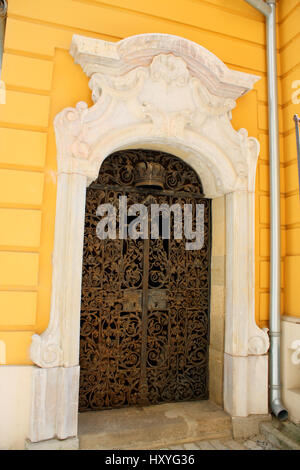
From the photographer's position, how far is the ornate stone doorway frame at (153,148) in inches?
128

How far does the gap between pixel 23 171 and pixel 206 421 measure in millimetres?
3271

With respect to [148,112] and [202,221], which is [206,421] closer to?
[202,221]

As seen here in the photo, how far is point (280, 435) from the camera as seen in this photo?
11.5ft

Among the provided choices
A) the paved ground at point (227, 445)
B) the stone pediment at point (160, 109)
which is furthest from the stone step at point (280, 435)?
the stone pediment at point (160, 109)

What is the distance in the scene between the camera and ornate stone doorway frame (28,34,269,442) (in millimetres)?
3254

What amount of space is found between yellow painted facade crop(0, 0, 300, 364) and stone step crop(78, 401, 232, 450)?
1054 mm

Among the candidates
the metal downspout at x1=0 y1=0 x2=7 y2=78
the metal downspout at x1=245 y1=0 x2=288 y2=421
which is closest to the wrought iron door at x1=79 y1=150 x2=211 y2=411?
the metal downspout at x1=245 y1=0 x2=288 y2=421

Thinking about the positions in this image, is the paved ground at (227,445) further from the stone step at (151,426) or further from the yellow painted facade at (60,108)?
the yellow painted facade at (60,108)

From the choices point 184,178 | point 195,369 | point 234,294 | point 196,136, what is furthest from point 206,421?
point 196,136

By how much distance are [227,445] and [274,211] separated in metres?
2.68

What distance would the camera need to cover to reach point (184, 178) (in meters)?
4.38

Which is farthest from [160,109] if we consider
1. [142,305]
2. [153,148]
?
[142,305]

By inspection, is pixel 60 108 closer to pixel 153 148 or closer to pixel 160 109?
pixel 160 109

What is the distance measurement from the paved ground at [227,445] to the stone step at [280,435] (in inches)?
2.4
